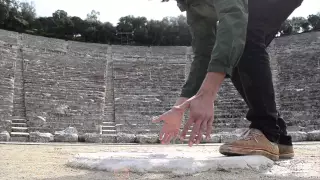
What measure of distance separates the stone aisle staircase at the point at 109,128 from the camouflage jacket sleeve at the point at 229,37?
32.6 feet

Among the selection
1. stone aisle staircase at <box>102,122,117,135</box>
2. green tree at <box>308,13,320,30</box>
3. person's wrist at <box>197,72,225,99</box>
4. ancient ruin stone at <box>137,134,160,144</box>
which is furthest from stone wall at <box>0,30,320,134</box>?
green tree at <box>308,13,320,30</box>

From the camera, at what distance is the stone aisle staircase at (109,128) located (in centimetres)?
1141

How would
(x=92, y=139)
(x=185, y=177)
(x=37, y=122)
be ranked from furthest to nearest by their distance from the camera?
(x=37, y=122) → (x=92, y=139) → (x=185, y=177)

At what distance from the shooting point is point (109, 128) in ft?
38.9

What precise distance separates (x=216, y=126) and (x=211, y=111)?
405 inches

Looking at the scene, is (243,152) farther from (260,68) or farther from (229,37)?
(229,37)

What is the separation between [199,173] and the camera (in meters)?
1.81

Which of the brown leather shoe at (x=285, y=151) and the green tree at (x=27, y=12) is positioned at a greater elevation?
the green tree at (x=27, y=12)

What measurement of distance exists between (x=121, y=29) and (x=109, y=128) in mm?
20163

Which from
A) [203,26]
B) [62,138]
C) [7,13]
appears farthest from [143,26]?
[203,26]

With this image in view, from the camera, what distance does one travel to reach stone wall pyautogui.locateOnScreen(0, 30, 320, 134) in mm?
12031

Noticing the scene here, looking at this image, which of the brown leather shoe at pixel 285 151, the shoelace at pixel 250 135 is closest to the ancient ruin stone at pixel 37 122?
the brown leather shoe at pixel 285 151

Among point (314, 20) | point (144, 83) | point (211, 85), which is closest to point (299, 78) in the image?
point (144, 83)

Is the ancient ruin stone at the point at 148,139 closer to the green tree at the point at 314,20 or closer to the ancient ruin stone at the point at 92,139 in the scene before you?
the ancient ruin stone at the point at 92,139
